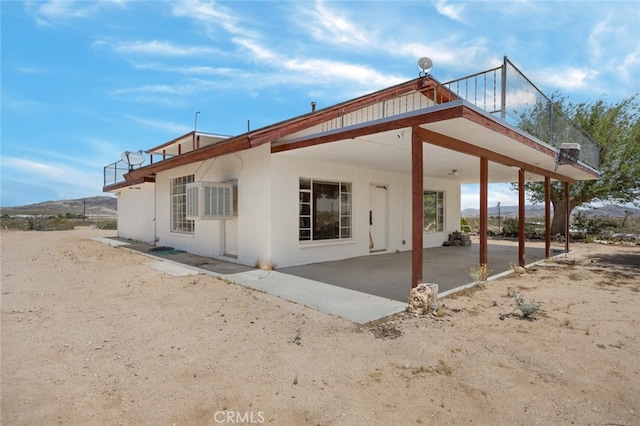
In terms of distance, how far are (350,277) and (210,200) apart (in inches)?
159

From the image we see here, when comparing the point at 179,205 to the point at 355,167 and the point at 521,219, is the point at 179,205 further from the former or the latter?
the point at 521,219

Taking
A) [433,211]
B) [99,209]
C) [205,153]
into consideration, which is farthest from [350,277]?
[99,209]

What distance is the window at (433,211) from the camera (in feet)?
44.1

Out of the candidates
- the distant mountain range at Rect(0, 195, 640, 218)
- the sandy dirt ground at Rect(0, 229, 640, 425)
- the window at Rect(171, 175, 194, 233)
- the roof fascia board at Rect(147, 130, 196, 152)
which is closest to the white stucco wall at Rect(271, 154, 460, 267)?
the sandy dirt ground at Rect(0, 229, 640, 425)

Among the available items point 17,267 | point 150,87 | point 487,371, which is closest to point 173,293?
point 487,371

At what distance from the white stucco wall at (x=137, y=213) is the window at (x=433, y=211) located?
1096cm

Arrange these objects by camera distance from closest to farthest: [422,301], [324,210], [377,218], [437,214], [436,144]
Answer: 1. [422,301]
2. [436,144]
3. [324,210]
4. [377,218]
5. [437,214]

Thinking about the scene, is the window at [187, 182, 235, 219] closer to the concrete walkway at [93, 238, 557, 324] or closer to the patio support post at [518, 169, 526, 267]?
the concrete walkway at [93, 238, 557, 324]

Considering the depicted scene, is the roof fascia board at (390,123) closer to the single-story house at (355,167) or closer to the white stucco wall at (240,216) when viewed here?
the single-story house at (355,167)

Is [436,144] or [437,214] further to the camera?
[437,214]

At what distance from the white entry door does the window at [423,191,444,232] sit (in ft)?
9.73

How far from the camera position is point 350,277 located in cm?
709

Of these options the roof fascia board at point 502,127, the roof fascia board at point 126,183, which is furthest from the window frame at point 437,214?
the roof fascia board at point 126,183

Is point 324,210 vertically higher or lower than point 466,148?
lower
